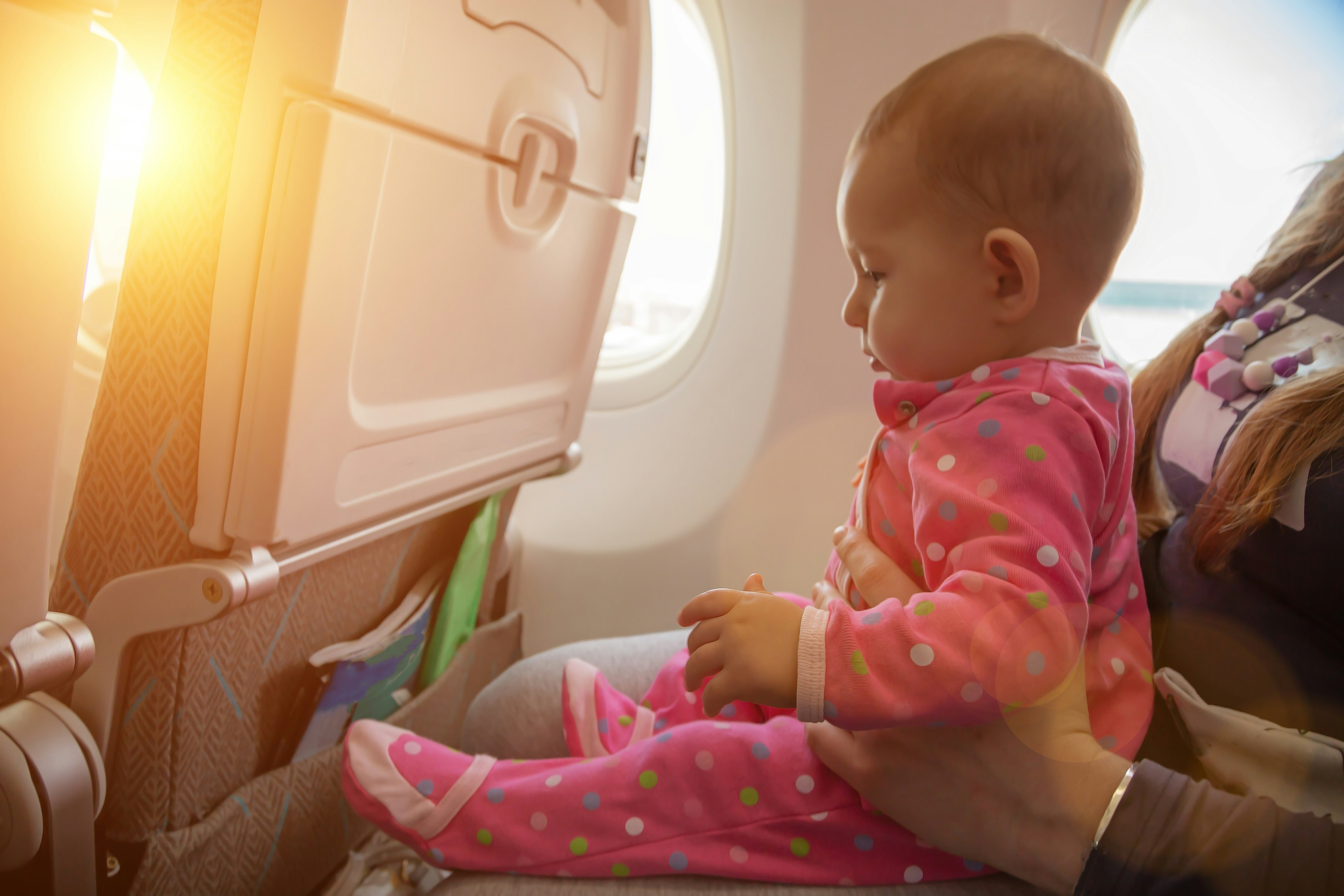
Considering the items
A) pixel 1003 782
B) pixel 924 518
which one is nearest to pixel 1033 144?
pixel 924 518

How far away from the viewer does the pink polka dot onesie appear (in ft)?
2.03

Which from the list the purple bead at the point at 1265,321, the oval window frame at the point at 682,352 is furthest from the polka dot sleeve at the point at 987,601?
the oval window frame at the point at 682,352

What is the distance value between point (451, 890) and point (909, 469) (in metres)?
0.64

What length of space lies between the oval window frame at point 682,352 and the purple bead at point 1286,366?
1388 millimetres

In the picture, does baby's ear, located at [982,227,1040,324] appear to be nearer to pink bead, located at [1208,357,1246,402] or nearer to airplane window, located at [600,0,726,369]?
pink bead, located at [1208,357,1246,402]

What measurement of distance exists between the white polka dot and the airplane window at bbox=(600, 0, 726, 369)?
4.82ft

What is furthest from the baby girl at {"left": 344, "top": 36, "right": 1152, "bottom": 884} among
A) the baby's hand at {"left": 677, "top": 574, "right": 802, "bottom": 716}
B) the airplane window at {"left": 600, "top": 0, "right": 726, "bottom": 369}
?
the airplane window at {"left": 600, "top": 0, "right": 726, "bottom": 369}

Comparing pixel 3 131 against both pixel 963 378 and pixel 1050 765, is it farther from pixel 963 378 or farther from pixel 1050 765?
pixel 1050 765

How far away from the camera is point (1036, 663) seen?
62 cm

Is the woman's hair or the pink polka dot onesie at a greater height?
the woman's hair

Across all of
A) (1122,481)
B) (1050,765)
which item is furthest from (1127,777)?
(1122,481)

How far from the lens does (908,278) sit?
0.80 meters

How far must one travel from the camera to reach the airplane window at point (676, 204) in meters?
2.01

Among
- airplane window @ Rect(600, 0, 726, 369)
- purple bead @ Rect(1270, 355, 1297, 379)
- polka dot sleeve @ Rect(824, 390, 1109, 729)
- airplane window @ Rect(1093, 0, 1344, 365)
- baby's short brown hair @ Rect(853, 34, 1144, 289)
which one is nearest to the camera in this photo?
polka dot sleeve @ Rect(824, 390, 1109, 729)
